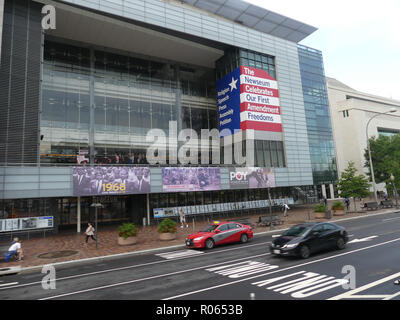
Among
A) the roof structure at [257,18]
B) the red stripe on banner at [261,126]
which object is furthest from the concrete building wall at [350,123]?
the red stripe on banner at [261,126]

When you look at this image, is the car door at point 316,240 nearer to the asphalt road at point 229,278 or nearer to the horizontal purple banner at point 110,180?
the asphalt road at point 229,278

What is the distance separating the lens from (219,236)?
1522cm

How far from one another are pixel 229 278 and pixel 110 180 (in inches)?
715

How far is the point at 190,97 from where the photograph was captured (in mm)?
38500

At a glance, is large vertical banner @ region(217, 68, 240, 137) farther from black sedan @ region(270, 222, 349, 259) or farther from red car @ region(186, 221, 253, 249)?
black sedan @ region(270, 222, 349, 259)

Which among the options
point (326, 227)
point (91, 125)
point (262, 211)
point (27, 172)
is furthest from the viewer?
point (262, 211)

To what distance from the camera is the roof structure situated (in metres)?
36.8

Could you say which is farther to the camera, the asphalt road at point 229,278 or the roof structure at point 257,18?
the roof structure at point 257,18

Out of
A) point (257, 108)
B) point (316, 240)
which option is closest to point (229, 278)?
point (316, 240)

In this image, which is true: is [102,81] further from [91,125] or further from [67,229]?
[67,229]

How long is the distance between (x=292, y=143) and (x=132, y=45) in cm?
2590

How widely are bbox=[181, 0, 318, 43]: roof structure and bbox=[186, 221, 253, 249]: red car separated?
3354 cm

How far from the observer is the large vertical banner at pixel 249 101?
33438mm
